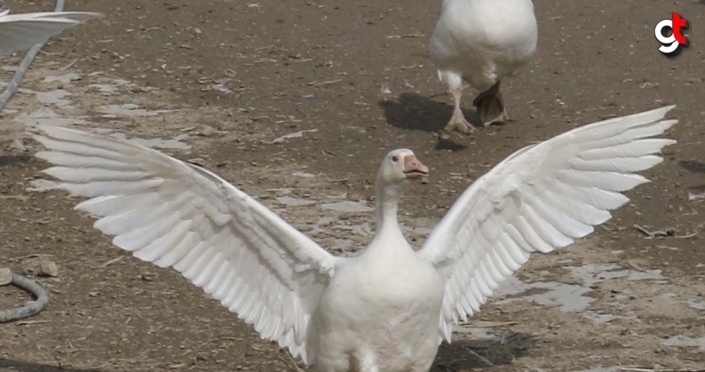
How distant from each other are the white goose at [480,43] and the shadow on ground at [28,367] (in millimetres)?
4216

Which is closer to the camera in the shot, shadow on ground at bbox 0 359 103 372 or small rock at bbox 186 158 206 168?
shadow on ground at bbox 0 359 103 372

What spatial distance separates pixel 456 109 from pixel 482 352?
361 centimetres

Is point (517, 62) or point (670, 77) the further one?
point (670, 77)

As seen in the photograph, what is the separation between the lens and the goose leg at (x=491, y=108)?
9883 millimetres

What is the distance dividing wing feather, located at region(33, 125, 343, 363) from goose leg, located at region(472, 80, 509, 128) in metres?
4.26

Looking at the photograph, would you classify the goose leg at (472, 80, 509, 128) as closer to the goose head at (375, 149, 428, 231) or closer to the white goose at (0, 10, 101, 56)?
the white goose at (0, 10, 101, 56)

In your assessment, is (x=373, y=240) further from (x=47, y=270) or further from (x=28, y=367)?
(x=47, y=270)

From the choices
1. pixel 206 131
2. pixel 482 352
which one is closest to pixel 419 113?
pixel 206 131

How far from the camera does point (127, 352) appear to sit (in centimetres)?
639

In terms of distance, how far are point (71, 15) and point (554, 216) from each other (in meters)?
2.58

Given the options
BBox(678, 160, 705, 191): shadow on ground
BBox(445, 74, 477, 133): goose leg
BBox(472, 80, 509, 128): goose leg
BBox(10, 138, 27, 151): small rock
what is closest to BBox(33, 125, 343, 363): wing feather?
BBox(10, 138, 27, 151): small rock

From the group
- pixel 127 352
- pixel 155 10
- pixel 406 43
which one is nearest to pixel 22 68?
pixel 155 10

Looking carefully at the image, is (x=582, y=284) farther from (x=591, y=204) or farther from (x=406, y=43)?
(x=406, y=43)

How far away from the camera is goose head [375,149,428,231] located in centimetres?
557
